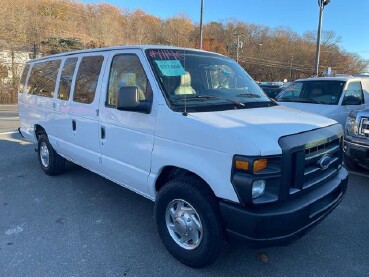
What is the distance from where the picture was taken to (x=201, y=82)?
11.5 ft

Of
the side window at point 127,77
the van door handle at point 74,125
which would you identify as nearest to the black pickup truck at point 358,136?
the side window at point 127,77

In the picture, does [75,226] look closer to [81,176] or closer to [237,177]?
[81,176]

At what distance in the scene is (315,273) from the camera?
292 centimetres

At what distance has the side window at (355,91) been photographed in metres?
7.24

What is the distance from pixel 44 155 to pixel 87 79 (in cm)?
218

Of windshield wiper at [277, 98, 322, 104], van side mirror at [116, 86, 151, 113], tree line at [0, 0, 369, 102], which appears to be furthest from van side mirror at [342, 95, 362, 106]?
tree line at [0, 0, 369, 102]

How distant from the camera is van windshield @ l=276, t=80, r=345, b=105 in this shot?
285 inches

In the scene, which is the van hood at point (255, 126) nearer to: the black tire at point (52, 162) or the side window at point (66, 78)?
the side window at point (66, 78)

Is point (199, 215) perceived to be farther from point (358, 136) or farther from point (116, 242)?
point (358, 136)

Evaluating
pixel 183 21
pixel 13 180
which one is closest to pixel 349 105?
pixel 13 180

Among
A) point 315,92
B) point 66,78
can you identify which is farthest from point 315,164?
point 315,92

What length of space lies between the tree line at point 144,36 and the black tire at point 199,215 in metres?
19.8

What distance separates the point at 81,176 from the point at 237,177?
3.87 meters

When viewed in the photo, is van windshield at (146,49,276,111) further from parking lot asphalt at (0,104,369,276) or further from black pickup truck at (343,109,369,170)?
black pickup truck at (343,109,369,170)
